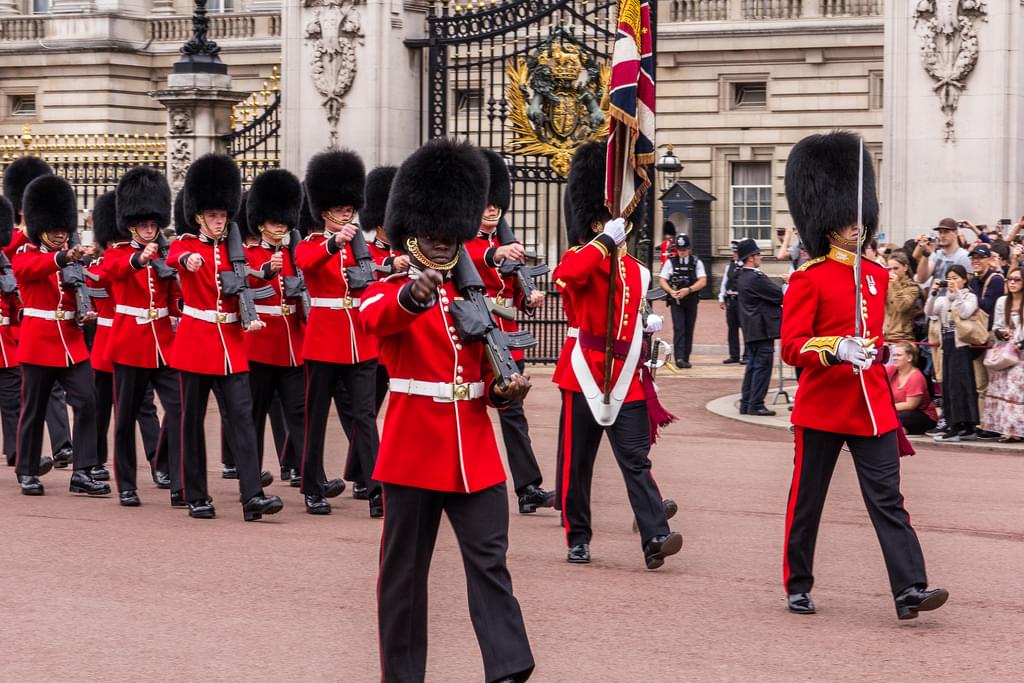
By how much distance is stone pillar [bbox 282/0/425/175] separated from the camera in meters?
16.1

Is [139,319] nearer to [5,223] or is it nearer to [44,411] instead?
[44,411]

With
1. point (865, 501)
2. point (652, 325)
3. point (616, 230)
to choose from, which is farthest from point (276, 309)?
point (865, 501)

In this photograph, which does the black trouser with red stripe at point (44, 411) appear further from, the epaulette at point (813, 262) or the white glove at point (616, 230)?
the epaulette at point (813, 262)

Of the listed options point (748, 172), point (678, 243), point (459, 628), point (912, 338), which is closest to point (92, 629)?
point (459, 628)

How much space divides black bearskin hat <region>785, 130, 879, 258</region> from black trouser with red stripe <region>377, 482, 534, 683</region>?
198 centimetres

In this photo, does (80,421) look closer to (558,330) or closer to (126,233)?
(126,233)

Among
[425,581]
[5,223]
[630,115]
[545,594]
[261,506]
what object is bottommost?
[545,594]

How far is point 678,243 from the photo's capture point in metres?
18.4

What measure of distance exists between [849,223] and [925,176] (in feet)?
29.5

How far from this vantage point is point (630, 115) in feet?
24.1

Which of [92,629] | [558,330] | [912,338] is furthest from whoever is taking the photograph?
[558,330]

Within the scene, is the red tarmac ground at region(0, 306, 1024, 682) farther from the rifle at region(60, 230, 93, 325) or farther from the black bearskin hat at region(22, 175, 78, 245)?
the black bearskin hat at region(22, 175, 78, 245)

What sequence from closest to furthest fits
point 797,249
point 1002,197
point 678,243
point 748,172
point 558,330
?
point 797,249, point 1002,197, point 558,330, point 678,243, point 748,172

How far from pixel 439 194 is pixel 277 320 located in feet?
13.4
